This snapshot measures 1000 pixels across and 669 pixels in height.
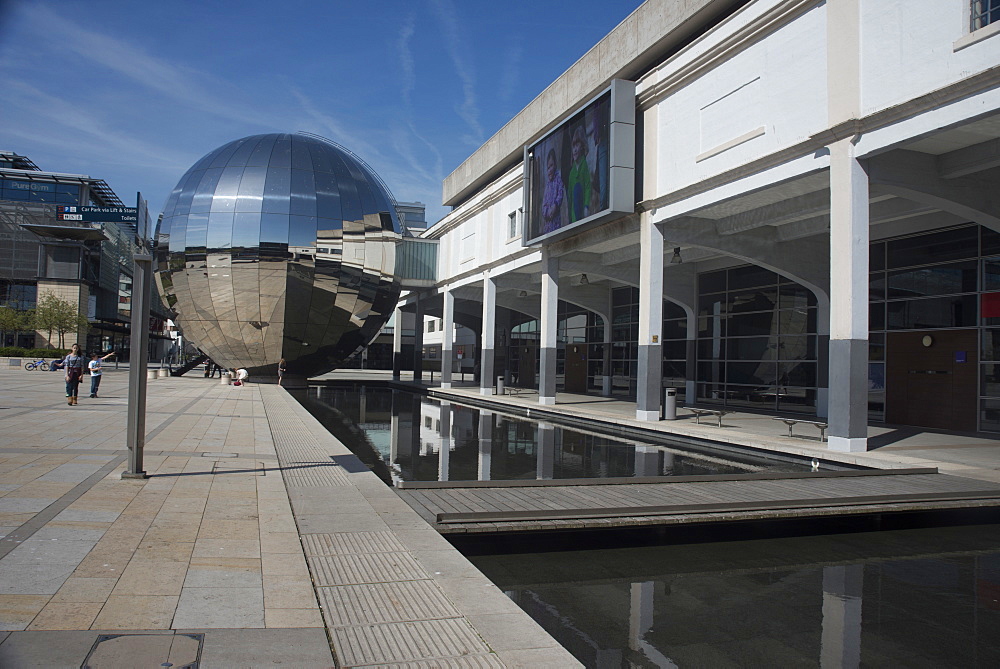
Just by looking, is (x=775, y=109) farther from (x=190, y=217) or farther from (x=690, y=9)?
(x=190, y=217)

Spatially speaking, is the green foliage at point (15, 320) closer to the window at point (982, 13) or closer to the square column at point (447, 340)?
the square column at point (447, 340)

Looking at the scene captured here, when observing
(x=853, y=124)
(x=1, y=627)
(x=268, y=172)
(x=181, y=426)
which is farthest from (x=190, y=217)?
(x=1, y=627)

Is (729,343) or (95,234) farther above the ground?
(95,234)

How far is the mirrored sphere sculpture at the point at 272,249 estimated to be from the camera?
25.8 m

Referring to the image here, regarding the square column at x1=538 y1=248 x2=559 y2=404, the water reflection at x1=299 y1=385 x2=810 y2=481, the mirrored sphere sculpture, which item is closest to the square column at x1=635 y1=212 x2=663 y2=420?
the water reflection at x1=299 y1=385 x2=810 y2=481

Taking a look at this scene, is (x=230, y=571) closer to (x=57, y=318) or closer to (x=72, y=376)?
(x=72, y=376)

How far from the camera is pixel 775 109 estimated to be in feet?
48.7

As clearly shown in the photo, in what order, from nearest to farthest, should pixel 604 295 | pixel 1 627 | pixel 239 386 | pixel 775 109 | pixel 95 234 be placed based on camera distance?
1. pixel 1 627
2. pixel 775 109
3. pixel 239 386
4. pixel 604 295
5. pixel 95 234

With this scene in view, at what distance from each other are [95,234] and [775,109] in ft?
201

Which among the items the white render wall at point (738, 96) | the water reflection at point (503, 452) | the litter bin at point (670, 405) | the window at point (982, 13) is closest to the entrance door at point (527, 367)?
the water reflection at point (503, 452)

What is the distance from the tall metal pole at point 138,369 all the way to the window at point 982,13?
1297 centimetres

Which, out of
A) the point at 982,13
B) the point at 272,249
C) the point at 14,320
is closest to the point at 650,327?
the point at 982,13

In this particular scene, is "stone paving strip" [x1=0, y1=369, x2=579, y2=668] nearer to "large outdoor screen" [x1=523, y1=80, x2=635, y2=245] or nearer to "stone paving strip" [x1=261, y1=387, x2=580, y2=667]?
"stone paving strip" [x1=261, y1=387, x2=580, y2=667]

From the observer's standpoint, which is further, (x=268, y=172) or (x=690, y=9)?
(x=268, y=172)
